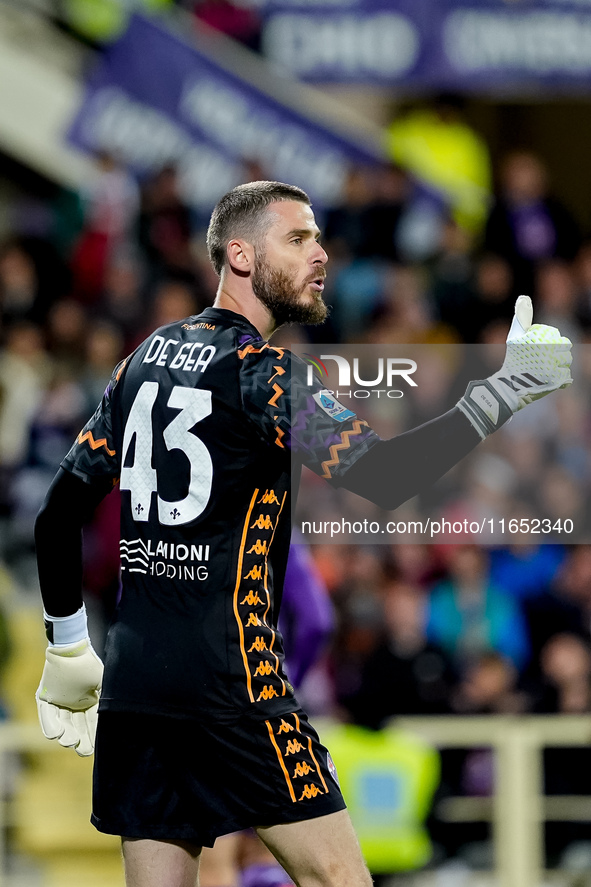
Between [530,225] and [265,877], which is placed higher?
[530,225]

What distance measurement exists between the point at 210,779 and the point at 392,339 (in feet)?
16.9

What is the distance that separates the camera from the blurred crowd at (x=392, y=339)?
6.72 m

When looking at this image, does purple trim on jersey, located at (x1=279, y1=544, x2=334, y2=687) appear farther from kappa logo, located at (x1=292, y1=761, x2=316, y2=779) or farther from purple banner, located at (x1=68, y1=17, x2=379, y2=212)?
purple banner, located at (x1=68, y1=17, x2=379, y2=212)

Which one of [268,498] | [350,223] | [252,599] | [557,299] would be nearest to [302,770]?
[252,599]


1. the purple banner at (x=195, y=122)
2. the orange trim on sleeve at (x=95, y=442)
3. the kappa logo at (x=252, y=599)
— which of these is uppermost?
the purple banner at (x=195, y=122)

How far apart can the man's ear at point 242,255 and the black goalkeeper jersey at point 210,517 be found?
142 millimetres

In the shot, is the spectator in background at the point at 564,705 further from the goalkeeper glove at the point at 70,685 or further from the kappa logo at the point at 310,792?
the kappa logo at the point at 310,792

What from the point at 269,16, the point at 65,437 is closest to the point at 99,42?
the point at 269,16

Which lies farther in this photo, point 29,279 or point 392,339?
point 29,279

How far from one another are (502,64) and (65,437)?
351 cm

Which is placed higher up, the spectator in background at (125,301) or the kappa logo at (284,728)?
the spectator in background at (125,301)

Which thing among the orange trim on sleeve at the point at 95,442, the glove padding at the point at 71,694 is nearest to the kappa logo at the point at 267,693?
the glove padding at the point at 71,694

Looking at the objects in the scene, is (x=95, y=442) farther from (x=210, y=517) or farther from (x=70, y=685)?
(x=70, y=685)

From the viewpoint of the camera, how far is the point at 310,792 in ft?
9.97
